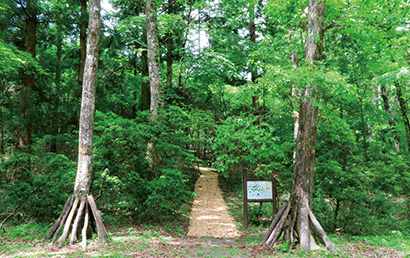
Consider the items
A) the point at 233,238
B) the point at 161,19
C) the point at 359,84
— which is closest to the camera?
the point at 233,238

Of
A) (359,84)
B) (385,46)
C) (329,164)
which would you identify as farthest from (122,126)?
(359,84)

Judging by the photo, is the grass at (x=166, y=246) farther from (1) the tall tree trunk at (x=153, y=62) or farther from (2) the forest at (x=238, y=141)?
(1) the tall tree trunk at (x=153, y=62)

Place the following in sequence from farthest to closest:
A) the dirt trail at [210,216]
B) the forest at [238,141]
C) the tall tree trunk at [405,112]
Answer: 1. the tall tree trunk at [405,112]
2. the dirt trail at [210,216]
3. the forest at [238,141]

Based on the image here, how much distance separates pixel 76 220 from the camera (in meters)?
6.06

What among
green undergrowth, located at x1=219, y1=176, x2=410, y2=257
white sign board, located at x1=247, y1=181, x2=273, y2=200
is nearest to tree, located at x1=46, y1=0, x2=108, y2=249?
green undergrowth, located at x1=219, y1=176, x2=410, y2=257

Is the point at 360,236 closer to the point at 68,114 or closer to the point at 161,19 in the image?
the point at 161,19

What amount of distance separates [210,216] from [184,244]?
327 cm

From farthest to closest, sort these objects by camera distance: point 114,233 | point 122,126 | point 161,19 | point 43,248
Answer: point 161,19 → point 122,126 → point 114,233 → point 43,248

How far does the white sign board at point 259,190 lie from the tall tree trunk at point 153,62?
4.36 metres

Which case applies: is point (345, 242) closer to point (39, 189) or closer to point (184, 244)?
point (184, 244)

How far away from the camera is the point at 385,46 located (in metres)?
7.81

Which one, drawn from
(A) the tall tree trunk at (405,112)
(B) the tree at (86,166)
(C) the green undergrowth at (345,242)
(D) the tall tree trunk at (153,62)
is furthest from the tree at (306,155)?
(A) the tall tree trunk at (405,112)

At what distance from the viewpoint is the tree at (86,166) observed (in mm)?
6070

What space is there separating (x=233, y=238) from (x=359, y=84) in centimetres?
947
